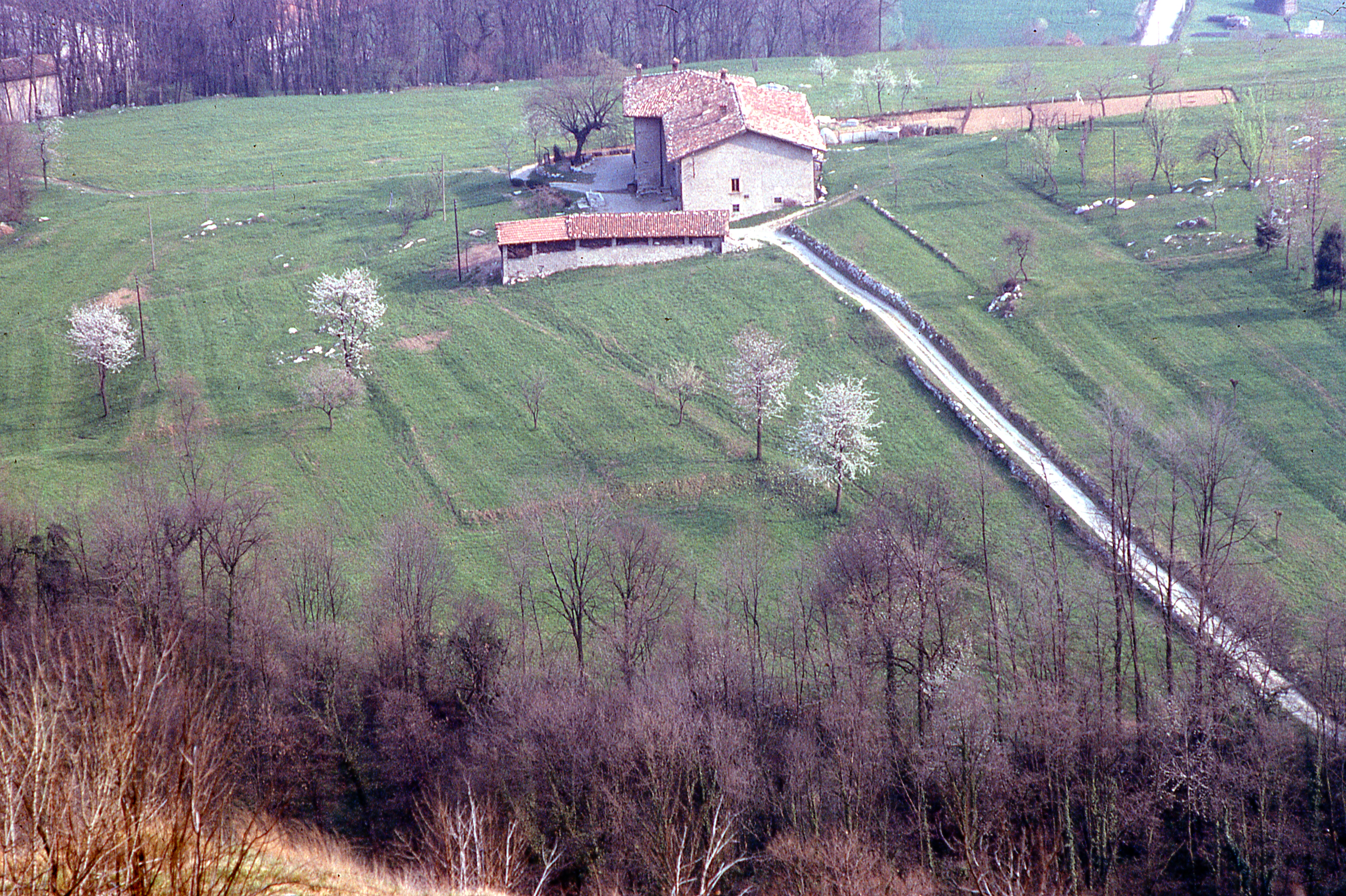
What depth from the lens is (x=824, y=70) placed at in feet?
380

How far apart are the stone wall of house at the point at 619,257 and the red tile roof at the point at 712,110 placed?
7.27 m

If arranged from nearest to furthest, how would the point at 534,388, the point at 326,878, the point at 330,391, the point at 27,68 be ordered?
the point at 326,878, the point at 330,391, the point at 534,388, the point at 27,68

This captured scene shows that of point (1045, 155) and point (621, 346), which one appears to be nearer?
point (621, 346)

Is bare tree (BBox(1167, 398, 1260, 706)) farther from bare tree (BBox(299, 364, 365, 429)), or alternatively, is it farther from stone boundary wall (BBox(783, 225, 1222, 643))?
bare tree (BBox(299, 364, 365, 429))

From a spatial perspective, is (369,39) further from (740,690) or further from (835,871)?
(835,871)

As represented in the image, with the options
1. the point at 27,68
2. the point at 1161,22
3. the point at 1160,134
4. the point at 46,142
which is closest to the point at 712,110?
the point at 1160,134

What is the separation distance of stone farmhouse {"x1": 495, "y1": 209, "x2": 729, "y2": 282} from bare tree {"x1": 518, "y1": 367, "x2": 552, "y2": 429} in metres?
11.1

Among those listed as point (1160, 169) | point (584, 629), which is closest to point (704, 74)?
point (1160, 169)

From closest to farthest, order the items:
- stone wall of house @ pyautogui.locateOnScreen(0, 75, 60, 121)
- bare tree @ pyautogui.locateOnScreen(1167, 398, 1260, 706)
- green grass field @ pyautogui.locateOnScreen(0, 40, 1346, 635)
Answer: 1. bare tree @ pyautogui.locateOnScreen(1167, 398, 1260, 706)
2. green grass field @ pyautogui.locateOnScreen(0, 40, 1346, 635)
3. stone wall of house @ pyautogui.locateOnScreen(0, 75, 60, 121)

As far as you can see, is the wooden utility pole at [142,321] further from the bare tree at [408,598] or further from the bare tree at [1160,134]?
the bare tree at [1160,134]

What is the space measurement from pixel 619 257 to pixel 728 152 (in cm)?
1097

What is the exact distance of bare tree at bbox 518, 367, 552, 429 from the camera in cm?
5975

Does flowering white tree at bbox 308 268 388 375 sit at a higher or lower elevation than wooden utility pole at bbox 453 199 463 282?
lower

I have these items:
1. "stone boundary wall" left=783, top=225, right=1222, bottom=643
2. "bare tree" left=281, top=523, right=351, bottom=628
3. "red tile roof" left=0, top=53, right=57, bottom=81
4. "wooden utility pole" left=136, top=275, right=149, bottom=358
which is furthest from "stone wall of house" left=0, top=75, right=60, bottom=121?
"stone boundary wall" left=783, top=225, right=1222, bottom=643
